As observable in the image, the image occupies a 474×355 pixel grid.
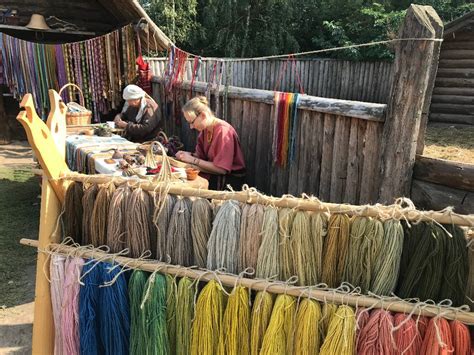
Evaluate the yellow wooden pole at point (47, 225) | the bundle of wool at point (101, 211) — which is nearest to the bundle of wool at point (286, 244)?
the bundle of wool at point (101, 211)

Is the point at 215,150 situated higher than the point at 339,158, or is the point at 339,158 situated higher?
the point at 339,158

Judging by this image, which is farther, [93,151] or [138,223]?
[93,151]

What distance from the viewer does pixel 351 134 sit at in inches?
125

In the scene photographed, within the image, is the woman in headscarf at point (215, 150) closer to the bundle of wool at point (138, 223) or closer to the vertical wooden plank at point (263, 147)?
the vertical wooden plank at point (263, 147)

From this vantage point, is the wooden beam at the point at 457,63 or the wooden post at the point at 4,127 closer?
the wooden post at the point at 4,127

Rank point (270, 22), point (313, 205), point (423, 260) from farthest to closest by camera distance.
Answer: point (270, 22)
point (313, 205)
point (423, 260)

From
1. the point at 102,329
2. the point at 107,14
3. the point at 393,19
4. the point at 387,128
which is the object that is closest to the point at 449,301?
the point at 387,128

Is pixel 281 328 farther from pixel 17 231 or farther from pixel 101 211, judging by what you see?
pixel 17 231

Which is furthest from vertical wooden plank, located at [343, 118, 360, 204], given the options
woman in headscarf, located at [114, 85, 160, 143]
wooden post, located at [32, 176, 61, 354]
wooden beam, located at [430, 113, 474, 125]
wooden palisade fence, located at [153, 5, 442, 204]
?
wooden beam, located at [430, 113, 474, 125]

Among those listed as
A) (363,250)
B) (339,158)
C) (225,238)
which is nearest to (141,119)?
(339,158)

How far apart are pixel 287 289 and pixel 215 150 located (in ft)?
7.61

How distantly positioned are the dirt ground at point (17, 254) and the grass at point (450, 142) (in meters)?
5.97

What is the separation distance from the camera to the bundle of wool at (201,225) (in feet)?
6.53

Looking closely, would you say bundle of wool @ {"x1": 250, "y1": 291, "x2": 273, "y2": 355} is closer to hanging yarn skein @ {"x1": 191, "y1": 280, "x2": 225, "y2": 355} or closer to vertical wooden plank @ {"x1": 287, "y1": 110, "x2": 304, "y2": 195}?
hanging yarn skein @ {"x1": 191, "y1": 280, "x2": 225, "y2": 355}
